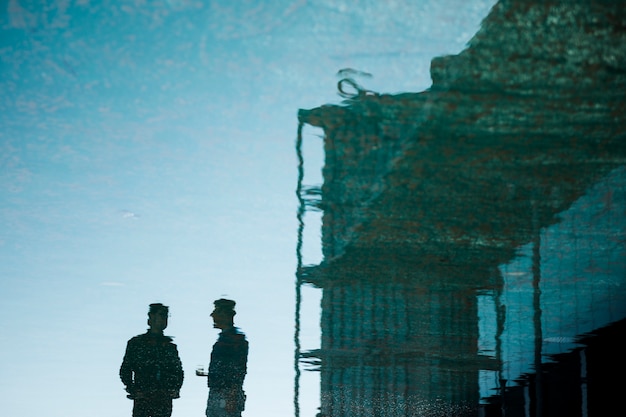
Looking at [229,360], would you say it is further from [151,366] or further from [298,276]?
[298,276]

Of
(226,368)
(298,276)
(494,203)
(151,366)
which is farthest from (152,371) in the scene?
(494,203)

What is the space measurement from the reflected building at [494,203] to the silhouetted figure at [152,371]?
1710mm

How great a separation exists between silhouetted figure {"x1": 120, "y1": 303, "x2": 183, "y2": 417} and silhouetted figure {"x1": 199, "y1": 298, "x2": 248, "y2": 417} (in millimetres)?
415

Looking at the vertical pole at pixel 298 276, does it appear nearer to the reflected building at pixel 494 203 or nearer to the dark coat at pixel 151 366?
the reflected building at pixel 494 203

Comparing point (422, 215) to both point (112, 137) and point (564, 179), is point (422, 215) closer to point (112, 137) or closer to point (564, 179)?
point (564, 179)

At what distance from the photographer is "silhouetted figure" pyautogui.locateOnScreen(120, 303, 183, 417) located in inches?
254

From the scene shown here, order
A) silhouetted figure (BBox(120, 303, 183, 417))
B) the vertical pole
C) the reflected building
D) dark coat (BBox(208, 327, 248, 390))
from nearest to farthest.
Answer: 1. the reflected building
2. the vertical pole
3. dark coat (BBox(208, 327, 248, 390))
4. silhouetted figure (BBox(120, 303, 183, 417))

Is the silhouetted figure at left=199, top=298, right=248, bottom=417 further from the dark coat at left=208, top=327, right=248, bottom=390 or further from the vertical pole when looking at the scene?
the vertical pole

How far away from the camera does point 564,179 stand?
4.85 metres

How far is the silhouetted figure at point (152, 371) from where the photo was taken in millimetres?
6461

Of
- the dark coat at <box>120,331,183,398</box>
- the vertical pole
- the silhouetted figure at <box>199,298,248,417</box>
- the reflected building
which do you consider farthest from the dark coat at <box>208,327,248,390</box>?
the reflected building

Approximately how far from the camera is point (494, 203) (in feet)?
17.1

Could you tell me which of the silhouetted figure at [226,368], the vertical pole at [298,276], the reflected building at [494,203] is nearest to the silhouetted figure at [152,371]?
the silhouetted figure at [226,368]

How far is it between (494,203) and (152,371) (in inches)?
140
